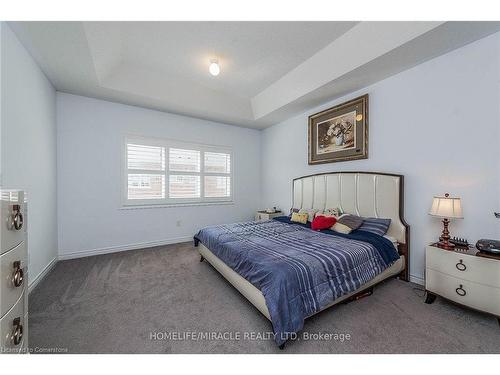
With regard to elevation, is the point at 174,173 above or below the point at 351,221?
above

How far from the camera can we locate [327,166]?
364 centimetres

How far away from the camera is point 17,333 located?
1013mm

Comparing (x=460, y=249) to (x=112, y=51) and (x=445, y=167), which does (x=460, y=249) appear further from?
(x=112, y=51)

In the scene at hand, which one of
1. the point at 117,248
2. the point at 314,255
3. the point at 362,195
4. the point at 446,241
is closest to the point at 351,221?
the point at 362,195

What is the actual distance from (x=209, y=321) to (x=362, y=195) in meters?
2.57

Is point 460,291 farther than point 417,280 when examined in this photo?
No

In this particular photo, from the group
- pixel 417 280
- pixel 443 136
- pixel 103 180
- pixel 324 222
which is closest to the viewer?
pixel 443 136

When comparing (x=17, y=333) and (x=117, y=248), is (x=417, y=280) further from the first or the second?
(x=117, y=248)

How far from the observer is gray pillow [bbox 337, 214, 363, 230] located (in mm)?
2733

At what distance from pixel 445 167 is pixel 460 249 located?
92 centimetres

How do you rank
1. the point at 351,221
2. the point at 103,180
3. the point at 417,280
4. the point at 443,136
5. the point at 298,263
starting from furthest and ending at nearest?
the point at 103,180 → the point at 351,221 → the point at 417,280 → the point at 443,136 → the point at 298,263

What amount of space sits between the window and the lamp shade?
3.71 m

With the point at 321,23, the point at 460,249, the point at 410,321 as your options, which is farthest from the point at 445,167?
the point at 321,23
